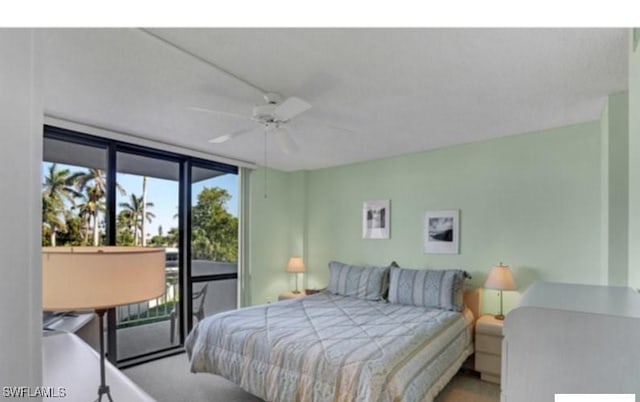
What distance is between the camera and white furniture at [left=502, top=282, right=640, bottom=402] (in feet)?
3.51

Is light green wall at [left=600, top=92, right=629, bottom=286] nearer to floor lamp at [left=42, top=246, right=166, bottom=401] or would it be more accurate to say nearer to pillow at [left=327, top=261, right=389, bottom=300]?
pillow at [left=327, top=261, right=389, bottom=300]

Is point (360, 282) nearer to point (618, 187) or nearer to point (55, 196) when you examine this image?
point (618, 187)

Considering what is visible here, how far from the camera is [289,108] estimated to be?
7.29 ft

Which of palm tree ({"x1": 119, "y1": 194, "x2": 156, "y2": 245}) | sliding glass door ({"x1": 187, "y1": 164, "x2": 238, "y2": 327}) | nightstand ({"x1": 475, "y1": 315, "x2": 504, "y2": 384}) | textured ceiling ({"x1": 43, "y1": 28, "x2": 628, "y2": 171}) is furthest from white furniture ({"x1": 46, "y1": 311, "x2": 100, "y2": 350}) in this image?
nightstand ({"x1": 475, "y1": 315, "x2": 504, "y2": 384})

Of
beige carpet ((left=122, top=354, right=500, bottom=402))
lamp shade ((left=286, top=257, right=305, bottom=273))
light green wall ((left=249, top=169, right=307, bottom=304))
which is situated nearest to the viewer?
beige carpet ((left=122, top=354, right=500, bottom=402))

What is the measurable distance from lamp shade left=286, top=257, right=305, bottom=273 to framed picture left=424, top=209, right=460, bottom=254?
1.78 meters

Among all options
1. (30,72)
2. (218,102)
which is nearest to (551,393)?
(30,72)

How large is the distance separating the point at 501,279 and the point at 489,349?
2.09 ft

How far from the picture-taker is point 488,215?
3.65 meters

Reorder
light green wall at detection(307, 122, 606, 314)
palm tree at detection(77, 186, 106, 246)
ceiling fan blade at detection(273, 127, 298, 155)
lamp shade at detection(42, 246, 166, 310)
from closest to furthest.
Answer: lamp shade at detection(42, 246, 166, 310) < ceiling fan blade at detection(273, 127, 298, 155) < light green wall at detection(307, 122, 606, 314) < palm tree at detection(77, 186, 106, 246)

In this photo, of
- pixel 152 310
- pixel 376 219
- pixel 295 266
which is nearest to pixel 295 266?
pixel 295 266

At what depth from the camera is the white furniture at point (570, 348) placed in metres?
1.07
